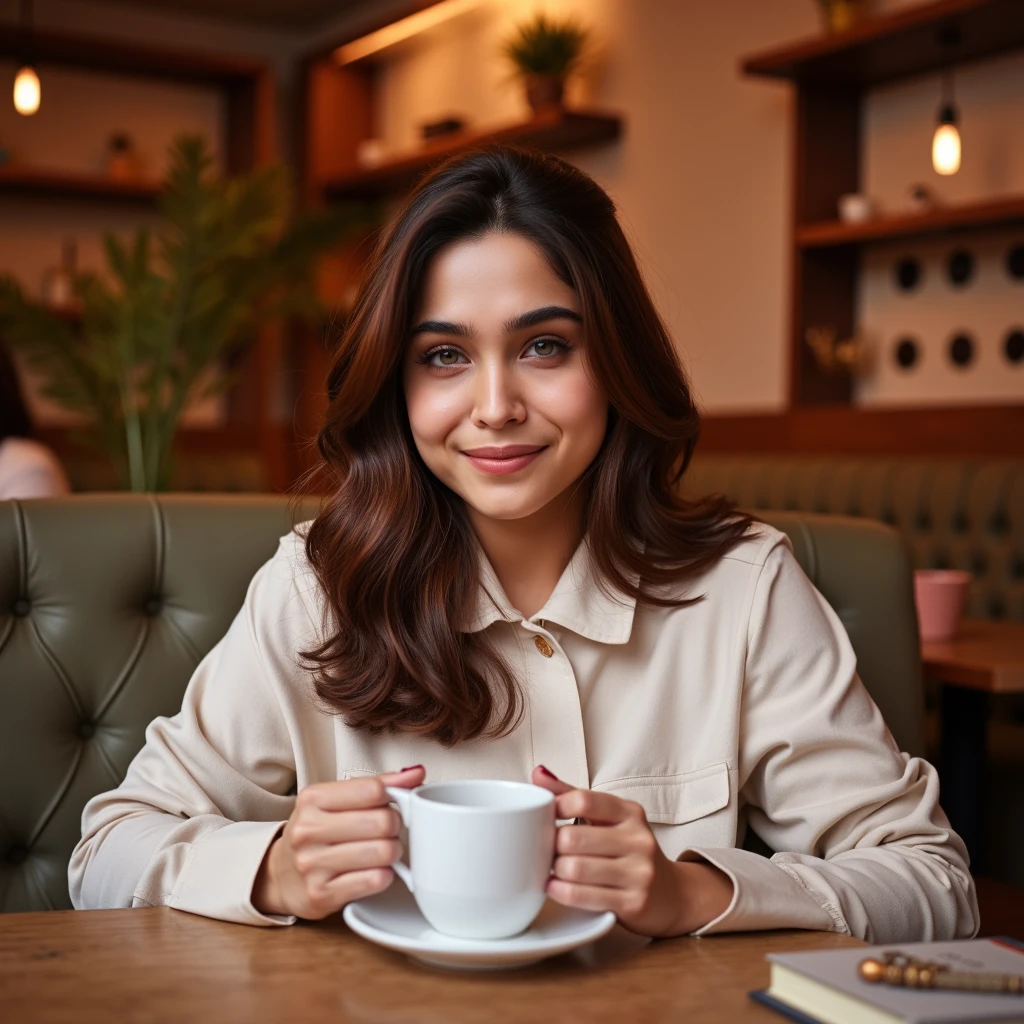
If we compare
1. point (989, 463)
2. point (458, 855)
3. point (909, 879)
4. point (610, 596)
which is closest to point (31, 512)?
point (610, 596)

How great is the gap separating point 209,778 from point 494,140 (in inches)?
149

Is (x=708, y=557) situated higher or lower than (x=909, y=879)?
higher

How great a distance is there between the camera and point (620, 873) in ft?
3.01

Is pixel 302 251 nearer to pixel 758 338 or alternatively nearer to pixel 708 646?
pixel 758 338

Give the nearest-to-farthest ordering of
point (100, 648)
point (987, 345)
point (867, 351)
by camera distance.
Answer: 1. point (100, 648)
2. point (987, 345)
3. point (867, 351)

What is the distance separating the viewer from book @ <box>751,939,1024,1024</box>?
0.71m

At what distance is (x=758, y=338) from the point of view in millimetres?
4969

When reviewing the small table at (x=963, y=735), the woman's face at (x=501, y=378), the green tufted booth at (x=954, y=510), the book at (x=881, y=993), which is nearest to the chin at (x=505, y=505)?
the woman's face at (x=501, y=378)

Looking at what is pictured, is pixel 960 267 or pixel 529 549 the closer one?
pixel 529 549

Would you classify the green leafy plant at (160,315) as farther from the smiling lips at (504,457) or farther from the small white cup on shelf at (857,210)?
the smiling lips at (504,457)

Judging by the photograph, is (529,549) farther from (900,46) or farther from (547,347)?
(900,46)

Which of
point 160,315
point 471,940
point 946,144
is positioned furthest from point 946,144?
point 471,940

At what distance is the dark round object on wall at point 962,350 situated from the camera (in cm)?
427

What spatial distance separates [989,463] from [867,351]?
3.37 feet
